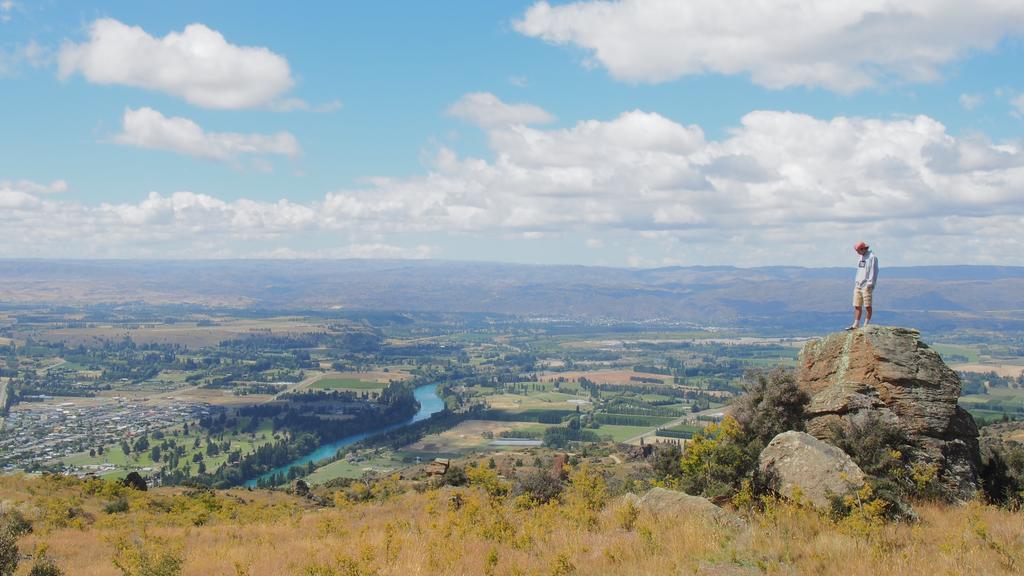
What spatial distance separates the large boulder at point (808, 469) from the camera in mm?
14203

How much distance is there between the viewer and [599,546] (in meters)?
13.0

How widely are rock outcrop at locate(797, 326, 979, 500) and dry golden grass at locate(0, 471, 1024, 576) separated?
202cm

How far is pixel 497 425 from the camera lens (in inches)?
4943

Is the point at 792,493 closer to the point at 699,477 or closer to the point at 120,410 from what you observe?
the point at 699,477

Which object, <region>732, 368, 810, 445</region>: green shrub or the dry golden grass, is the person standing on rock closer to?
<region>732, 368, 810, 445</region>: green shrub

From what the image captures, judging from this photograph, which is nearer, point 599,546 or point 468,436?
point 599,546

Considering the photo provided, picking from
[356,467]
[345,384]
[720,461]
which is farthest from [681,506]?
[345,384]

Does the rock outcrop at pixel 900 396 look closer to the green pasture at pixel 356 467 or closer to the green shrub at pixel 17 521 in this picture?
the green shrub at pixel 17 521

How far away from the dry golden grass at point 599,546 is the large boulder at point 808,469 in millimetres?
839

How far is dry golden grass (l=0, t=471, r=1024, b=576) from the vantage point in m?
11.0

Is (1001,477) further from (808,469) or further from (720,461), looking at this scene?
(720,461)

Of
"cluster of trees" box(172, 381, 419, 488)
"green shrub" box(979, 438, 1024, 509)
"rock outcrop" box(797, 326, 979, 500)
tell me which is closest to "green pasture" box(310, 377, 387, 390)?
"cluster of trees" box(172, 381, 419, 488)

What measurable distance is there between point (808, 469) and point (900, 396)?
5223 millimetres

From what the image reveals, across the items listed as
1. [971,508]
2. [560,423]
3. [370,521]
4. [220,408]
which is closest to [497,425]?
[560,423]
